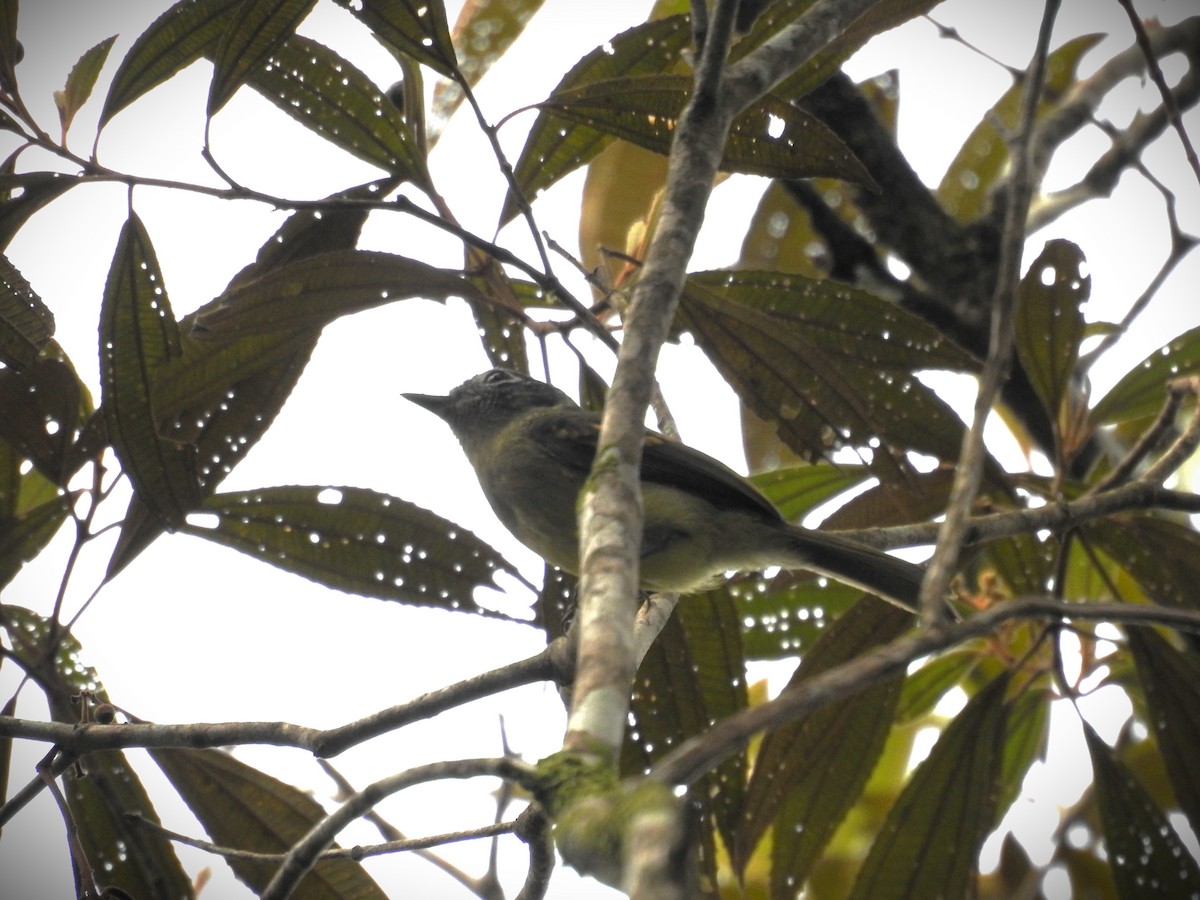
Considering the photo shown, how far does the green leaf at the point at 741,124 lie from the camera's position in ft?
8.17

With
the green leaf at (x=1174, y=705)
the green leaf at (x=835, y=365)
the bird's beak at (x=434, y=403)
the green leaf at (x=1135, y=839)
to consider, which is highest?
the bird's beak at (x=434, y=403)

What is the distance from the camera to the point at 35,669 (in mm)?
2357

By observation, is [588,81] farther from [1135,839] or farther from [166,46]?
[1135,839]

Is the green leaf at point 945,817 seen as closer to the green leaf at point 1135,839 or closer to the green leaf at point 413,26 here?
the green leaf at point 1135,839

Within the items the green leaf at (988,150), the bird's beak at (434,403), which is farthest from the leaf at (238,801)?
the green leaf at (988,150)

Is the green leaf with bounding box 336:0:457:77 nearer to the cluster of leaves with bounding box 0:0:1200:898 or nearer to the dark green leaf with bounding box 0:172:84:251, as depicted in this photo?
the cluster of leaves with bounding box 0:0:1200:898

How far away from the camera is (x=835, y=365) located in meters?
2.59

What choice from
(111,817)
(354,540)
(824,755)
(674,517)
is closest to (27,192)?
(354,540)

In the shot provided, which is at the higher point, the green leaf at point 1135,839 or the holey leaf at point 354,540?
the holey leaf at point 354,540

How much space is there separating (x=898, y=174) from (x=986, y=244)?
1.26ft

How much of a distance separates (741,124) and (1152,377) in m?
1.26

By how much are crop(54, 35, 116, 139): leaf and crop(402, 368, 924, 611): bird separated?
1.28m

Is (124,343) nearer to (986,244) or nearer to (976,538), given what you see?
(976,538)

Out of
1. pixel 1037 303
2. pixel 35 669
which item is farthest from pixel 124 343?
pixel 1037 303
